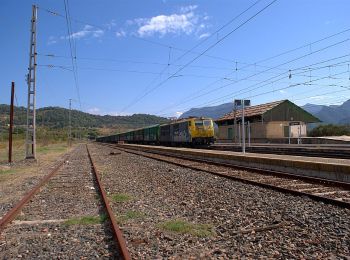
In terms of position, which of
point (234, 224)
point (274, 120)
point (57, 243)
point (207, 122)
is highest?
point (274, 120)

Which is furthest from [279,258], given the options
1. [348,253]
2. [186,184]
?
[186,184]

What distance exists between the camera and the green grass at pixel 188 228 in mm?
6634

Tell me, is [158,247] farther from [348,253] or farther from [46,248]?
[348,253]

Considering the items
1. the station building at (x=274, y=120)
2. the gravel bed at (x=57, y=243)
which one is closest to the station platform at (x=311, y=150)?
the gravel bed at (x=57, y=243)

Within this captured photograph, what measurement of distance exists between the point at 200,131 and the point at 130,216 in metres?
32.8

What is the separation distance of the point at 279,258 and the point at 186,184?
780 centimetres

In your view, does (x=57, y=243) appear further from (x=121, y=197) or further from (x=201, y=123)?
(x=201, y=123)

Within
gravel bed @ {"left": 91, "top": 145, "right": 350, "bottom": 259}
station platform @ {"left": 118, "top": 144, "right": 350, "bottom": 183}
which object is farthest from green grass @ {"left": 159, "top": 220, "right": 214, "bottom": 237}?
station platform @ {"left": 118, "top": 144, "right": 350, "bottom": 183}

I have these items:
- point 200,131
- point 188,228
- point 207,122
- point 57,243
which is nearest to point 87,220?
point 57,243

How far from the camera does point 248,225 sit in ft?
22.9

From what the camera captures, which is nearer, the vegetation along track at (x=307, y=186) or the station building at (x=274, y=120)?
the vegetation along track at (x=307, y=186)

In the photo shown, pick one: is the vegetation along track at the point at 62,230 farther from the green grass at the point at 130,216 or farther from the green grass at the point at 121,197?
the green grass at the point at 121,197

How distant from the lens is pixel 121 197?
1059 cm

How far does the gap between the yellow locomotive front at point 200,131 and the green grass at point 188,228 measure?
33.2 metres
